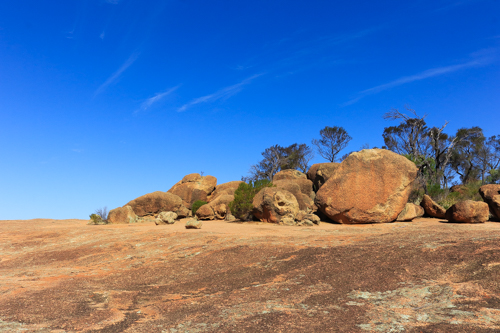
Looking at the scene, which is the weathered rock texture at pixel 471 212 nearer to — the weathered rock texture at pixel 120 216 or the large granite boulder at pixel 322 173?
the large granite boulder at pixel 322 173

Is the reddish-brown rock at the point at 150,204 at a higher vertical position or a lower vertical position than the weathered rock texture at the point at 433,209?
higher

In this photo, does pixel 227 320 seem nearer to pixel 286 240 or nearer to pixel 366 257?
pixel 366 257

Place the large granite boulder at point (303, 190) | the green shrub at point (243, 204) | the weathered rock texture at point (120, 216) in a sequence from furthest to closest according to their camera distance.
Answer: the weathered rock texture at point (120, 216) < the large granite boulder at point (303, 190) < the green shrub at point (243, 204)

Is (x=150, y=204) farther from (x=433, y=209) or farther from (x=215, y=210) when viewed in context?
(x=433, y=209)

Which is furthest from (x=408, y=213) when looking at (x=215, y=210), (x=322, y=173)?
(x=215, y=210)

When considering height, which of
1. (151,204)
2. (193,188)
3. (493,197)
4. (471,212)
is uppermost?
(193,188)

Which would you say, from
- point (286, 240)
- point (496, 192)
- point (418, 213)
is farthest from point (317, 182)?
point (286, 240)

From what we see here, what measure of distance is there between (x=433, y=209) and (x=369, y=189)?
4.37m

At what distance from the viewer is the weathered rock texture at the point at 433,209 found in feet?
58.4

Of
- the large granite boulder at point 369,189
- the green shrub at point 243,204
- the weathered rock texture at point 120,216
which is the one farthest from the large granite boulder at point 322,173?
the weathered rock texture at point 120,216

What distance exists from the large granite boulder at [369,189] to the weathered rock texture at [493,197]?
11.9 feet

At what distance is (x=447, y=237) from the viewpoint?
8039 mm

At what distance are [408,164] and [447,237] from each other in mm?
9838

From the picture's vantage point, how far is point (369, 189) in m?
16.8
